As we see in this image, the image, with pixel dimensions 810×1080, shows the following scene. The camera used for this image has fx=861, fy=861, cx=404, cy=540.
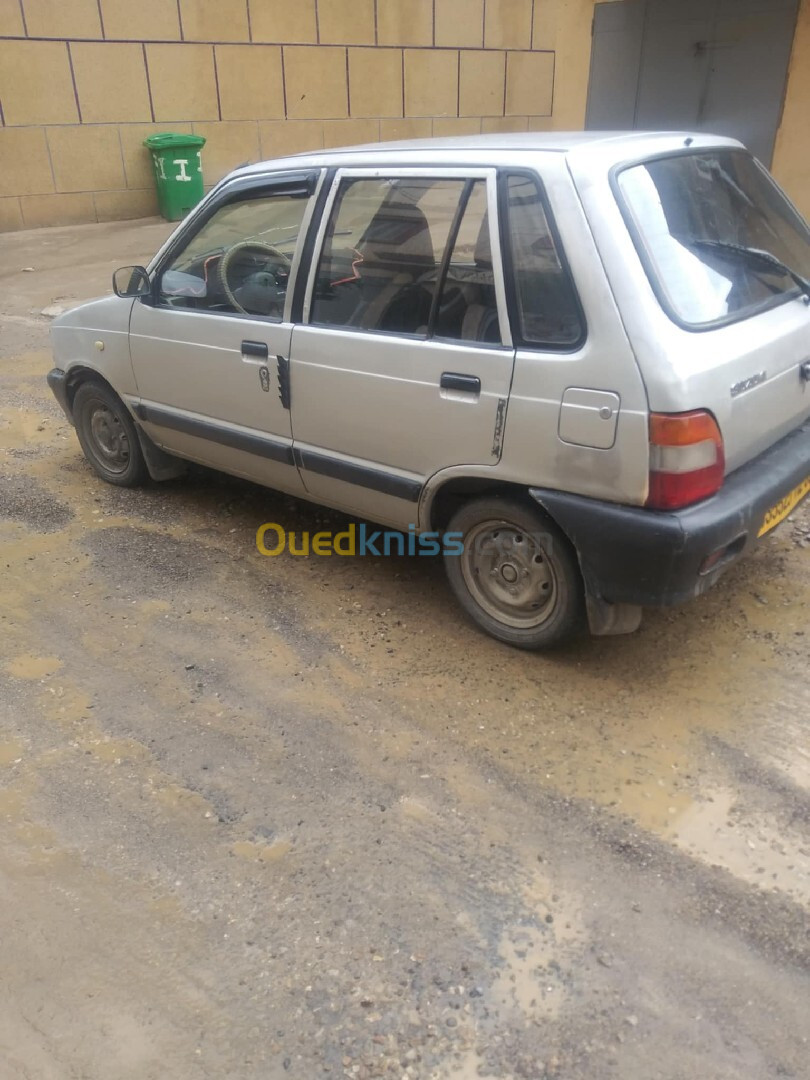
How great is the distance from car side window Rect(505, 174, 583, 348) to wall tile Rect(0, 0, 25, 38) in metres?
11.1

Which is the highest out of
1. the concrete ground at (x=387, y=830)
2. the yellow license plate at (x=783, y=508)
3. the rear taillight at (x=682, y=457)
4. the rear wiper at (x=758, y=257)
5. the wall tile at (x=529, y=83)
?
the wall tile at (x=529, y=83)

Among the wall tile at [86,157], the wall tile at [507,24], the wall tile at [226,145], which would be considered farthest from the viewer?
the wall tile at [507,24]

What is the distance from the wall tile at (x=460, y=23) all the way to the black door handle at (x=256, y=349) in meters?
13.0

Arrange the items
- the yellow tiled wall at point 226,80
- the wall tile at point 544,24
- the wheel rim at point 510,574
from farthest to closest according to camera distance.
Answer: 1. the wall tile at point 544,24
2. the yellow tiled wall at point 226,80
3. the wheel rim at point 510,574

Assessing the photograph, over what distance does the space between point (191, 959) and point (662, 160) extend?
2.97 m

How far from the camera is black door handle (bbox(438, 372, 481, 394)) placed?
308 cm

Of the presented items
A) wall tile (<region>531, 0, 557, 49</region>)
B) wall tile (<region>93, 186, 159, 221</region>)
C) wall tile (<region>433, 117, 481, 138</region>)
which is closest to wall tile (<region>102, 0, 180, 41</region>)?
wall tile (<region>93, 186, 159, 221</region>)

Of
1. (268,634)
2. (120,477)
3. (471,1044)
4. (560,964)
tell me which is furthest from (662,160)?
(120,477)

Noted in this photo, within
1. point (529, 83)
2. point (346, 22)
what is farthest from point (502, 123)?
point (346, 22)

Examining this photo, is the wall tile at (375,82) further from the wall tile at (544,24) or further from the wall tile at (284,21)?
the wall tile at (544,24)

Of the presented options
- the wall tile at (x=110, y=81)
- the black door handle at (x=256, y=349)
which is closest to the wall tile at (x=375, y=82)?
the wall tile at (x=110, y=81)

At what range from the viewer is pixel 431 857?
2.56 meters

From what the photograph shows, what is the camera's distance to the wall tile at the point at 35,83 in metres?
11.3

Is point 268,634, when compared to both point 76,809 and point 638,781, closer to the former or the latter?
point 76,809
